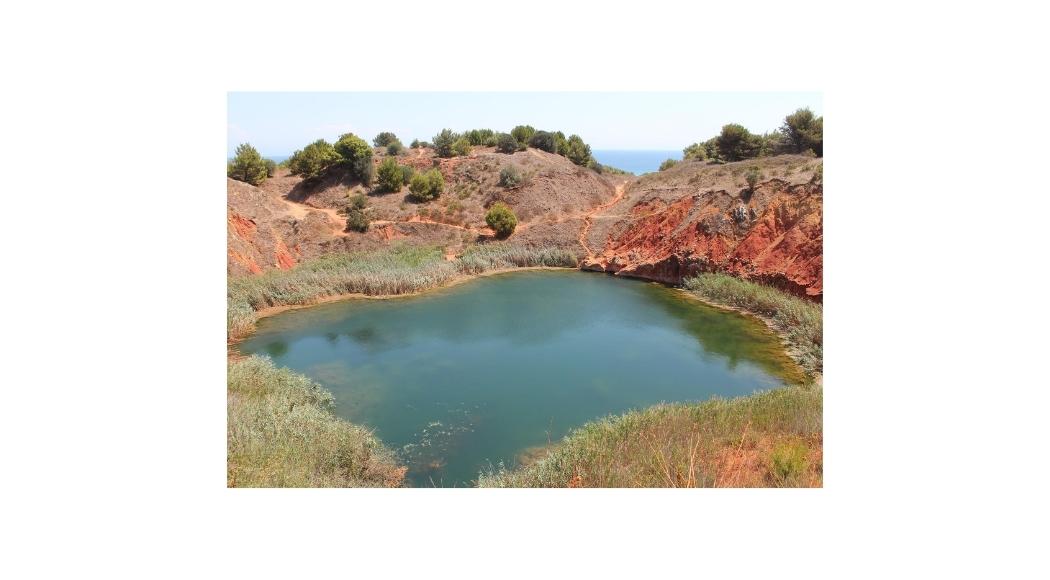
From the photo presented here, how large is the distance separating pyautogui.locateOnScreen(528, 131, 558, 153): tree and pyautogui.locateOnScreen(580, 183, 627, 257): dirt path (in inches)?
164

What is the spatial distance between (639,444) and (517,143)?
2297 cm

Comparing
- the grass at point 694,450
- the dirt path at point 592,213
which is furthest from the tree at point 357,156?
the grass at point 694,450

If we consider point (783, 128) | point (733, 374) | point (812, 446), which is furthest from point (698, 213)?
point (812, 446)

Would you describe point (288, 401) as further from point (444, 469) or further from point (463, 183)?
point (463, 183)

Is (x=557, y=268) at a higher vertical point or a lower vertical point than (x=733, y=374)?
higher

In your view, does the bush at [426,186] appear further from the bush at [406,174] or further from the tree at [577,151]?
the tree at [577,151]

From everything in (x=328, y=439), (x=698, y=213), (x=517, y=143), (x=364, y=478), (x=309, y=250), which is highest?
(x=517, y=143)

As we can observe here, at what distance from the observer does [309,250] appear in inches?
739

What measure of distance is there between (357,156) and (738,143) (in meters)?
17.9

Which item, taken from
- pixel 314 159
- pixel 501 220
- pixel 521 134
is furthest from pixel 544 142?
pixel 314 159

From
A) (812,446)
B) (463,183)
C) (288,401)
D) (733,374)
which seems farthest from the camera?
(463,183)

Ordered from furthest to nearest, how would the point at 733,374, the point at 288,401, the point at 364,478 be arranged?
the point at 733,374, the point at 288,401, the point at 364,478

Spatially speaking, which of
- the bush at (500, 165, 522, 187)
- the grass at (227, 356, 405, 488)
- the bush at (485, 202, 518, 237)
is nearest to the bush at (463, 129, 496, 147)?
the bush at (500, 165, 522, 187)

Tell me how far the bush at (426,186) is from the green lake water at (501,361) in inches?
329
